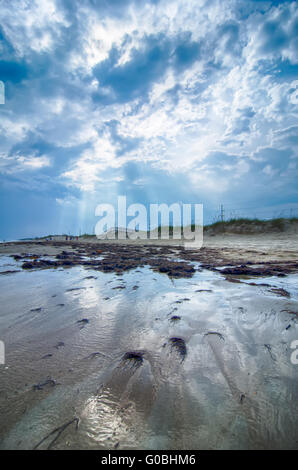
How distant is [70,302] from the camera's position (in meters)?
3.47

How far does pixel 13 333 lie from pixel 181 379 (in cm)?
211

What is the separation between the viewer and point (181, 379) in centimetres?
160

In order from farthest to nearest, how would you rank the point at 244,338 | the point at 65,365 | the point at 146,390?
1. the point at 244,338
2. the point at 65,365
3. the point at 146,390

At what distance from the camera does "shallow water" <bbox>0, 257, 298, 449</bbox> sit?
44.7 inches

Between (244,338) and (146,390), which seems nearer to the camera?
(146,390)

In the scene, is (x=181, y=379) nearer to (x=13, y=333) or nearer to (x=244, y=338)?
(x=244, y=338)

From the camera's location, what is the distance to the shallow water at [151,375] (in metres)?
1.13

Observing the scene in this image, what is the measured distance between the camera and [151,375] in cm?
165

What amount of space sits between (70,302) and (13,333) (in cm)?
113
